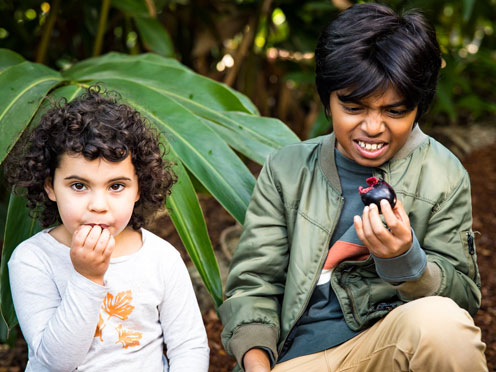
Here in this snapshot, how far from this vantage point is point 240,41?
364 cm

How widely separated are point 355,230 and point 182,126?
58 centimetres

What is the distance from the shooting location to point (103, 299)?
1396mm

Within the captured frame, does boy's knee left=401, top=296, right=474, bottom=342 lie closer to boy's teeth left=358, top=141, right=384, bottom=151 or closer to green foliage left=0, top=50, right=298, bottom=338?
boy's teeth left=358, top=141, right=384, bottom=151

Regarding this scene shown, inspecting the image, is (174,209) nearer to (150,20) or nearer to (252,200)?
(252,200)

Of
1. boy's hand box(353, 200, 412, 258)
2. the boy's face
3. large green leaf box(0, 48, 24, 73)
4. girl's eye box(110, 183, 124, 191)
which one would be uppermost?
large green leaf box(0, 48, 24, 73)

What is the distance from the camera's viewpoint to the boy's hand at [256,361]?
1.57 meters

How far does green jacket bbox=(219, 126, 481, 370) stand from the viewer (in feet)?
5.40

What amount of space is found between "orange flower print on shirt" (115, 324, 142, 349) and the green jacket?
0.87 ft

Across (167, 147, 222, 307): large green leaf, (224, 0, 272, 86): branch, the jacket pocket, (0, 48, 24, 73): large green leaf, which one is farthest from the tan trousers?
(224, 0, 272, 86): branch

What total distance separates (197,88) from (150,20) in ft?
3.26

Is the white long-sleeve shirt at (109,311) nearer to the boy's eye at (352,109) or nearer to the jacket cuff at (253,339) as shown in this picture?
the jacket cuff at (253,339)

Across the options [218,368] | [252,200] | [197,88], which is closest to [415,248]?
[252,200]

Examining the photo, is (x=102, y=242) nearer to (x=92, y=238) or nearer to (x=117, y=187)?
(x=92, y=238)

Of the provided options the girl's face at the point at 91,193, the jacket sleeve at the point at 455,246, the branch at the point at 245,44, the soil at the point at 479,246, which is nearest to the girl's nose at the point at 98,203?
the girl's face at the point at 91,193
